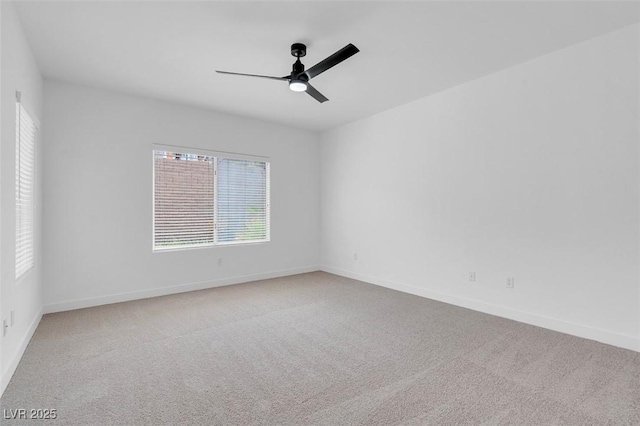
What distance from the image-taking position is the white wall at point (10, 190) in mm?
2189

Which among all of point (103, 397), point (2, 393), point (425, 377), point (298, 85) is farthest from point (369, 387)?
point (298, 85)

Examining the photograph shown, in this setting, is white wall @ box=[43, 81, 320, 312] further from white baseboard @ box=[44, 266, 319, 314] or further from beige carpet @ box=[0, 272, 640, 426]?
beige carpet @ box=[0, 272, 640, 426]

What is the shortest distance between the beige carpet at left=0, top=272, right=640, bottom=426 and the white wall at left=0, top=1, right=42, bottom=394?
0.18 meters

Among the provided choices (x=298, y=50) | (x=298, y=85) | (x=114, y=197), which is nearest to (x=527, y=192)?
(x=298, y=85)

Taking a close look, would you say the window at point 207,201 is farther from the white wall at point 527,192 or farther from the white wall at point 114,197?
the white wall at point 527,192

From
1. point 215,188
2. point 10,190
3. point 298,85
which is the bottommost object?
point 10,190

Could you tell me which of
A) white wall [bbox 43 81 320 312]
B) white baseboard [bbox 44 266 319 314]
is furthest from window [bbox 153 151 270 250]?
white baseboard [bbox 44 266 319 314]

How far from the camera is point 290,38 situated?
2.90m

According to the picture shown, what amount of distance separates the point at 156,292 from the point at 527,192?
16.0ft

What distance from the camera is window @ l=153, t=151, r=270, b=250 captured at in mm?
4629

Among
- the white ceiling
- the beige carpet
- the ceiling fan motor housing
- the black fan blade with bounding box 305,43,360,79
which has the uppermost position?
the white ceiling

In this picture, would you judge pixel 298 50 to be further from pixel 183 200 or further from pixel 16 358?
pixel 16 358

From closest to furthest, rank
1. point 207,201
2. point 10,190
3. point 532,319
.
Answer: point 10,190 → point 532,319 → point 207,201

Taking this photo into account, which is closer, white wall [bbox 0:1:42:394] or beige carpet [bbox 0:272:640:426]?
beige carpet [bbox 0:272:640:426]
